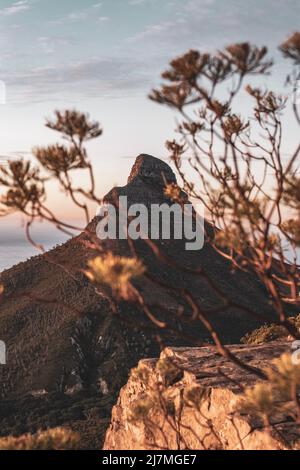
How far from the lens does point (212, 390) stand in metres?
15.9

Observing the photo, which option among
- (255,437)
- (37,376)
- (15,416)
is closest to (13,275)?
(37,376)

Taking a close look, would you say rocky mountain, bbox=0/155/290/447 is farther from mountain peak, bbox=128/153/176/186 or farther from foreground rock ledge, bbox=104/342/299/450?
foreground rock ledge, bbox=104/342/299/450

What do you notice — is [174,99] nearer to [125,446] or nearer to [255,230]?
[255,230]

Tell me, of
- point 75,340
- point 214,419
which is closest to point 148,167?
point 75,340

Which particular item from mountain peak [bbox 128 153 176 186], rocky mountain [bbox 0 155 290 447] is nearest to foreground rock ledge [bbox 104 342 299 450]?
rocky mountain [bbox 0 155 290 447]

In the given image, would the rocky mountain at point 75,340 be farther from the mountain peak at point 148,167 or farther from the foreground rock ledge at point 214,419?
the foreground rock ledge at point 214,419

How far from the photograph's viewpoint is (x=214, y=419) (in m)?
15.5

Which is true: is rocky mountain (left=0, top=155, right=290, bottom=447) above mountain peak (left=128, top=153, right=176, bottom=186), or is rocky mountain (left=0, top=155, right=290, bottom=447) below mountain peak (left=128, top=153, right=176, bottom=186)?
below

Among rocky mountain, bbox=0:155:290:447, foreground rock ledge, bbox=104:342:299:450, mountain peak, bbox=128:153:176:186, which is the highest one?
mountain peak, bbox=128:153:176:186

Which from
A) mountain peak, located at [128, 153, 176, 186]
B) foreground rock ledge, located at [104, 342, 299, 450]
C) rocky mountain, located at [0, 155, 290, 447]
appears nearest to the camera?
foreground rock ledge, located at [104, 342, 299, 450]

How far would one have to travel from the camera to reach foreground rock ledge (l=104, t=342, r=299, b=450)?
1272cm

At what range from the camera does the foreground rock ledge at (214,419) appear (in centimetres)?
1272

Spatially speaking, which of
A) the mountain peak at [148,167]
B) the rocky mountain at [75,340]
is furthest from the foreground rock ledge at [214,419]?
the mountain peak at [148,167]

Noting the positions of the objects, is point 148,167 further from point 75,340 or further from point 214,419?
point 214,419
